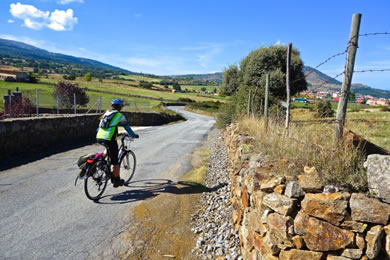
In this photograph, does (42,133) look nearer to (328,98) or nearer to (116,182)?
(116,182)

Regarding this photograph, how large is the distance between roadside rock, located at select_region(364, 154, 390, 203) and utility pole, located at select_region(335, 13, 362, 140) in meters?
1.35

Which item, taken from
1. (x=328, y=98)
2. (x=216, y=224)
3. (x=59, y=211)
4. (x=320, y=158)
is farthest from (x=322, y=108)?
(x=59, y=211)

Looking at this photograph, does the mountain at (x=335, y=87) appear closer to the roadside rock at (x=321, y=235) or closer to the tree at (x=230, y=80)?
the roadside rock at (x=321, y=235)

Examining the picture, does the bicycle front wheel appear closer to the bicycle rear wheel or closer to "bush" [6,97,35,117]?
the bicycle rear wheel

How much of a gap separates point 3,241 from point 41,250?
2.18ft

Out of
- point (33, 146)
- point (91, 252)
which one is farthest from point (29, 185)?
point (33, 146)

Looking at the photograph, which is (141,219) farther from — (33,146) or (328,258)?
(33,146)

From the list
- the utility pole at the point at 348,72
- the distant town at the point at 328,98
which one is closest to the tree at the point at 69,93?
the distant town at the point at 328,98

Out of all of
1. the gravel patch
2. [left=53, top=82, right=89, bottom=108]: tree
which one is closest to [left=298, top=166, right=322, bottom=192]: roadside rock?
the gravel patch

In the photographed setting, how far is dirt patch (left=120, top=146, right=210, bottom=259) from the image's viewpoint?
4.39 meters

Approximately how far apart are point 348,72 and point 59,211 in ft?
18.9

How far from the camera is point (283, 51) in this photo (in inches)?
1088

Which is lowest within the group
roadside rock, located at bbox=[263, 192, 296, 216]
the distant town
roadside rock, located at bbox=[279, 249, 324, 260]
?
roadside rock, located at bbox=[279, 249, 324, 260]

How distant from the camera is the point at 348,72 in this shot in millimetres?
4312
